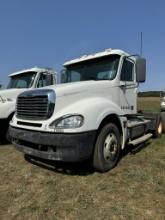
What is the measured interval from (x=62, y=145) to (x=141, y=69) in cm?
292

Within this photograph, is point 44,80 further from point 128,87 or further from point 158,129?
point 158,129

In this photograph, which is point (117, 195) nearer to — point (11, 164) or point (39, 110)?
point (39, 110)

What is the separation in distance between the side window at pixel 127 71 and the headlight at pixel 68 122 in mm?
2132

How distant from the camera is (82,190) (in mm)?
4188

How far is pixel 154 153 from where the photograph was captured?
257 inches

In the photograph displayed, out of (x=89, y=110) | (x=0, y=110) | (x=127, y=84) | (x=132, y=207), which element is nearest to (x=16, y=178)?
(x=89, y=110)

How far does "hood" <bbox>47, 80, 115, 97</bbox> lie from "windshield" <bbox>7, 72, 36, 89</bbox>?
11.0 feet

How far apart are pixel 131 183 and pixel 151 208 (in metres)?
0.91

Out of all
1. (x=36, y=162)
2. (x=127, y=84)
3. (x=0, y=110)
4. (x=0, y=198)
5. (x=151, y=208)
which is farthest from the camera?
(x=0, y=110)

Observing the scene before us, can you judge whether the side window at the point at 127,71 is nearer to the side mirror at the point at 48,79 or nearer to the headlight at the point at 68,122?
the headlight at the point at 68,122

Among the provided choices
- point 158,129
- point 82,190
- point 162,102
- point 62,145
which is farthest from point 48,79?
point 162,102

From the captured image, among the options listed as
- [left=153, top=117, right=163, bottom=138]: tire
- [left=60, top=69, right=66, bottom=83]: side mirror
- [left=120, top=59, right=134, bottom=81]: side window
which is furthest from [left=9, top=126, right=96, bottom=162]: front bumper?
[left=153, top=117, right=163, bottom=138]: tire

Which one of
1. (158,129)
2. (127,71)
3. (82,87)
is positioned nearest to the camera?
(82,87)

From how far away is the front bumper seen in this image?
4297mm
